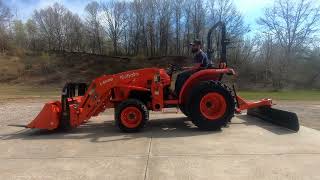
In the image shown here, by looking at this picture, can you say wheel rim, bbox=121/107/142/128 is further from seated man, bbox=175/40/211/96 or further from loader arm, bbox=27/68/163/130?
seated man, bbox=175/40/211/96

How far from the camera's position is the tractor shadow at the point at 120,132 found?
947 cm

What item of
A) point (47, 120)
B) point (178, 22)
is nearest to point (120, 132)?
point (47, 120)

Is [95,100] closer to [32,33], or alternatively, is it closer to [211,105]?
[211,105]

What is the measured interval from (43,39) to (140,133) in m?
63.8

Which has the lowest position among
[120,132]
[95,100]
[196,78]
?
[120,132]

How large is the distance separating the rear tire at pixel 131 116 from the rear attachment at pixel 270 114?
2466 millimetres

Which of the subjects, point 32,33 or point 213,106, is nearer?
point 213,106

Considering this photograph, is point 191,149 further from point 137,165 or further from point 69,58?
point 69,58

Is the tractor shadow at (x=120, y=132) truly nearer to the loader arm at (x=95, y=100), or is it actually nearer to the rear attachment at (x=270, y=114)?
the rear attachment at (x=270, y=114)

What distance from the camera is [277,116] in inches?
431

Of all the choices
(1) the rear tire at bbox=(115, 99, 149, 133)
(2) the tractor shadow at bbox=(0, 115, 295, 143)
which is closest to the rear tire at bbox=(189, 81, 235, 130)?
(2) the tractor shadow at bbox=(0, 115, 295, 143)

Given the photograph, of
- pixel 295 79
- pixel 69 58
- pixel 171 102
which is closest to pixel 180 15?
pixel 69 58

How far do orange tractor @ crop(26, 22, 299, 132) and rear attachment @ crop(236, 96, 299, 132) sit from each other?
0.02 m

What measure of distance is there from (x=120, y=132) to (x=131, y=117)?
17.4 inches
